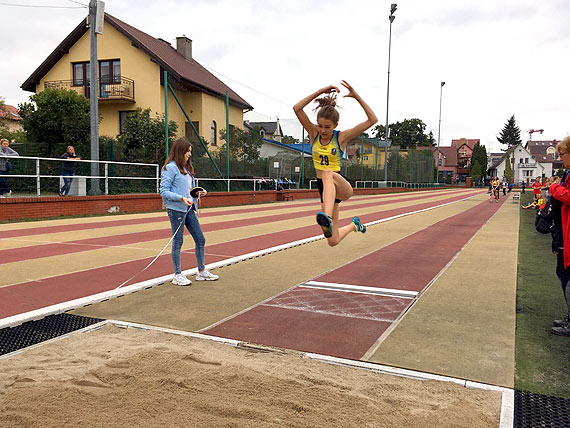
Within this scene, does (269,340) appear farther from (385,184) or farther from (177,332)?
(385,184)

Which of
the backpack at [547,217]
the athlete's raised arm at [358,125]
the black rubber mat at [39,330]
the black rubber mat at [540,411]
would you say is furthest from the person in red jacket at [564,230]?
the black rubber mat at [39,330]

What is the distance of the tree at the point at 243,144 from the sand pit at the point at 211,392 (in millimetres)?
20037

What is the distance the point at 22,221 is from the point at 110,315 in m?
10.8

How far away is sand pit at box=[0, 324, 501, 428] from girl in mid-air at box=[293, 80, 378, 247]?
1874mm

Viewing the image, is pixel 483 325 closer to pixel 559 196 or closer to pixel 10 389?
pixel 559 196

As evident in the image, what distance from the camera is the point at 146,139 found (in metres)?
21.3

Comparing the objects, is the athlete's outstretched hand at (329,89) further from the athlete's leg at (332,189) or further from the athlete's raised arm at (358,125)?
the athlete's leg at (332,189)

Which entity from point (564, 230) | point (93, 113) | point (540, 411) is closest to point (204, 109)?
point (93, 113)

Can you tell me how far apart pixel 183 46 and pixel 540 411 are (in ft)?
128

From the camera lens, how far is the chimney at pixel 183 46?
37.5 meters

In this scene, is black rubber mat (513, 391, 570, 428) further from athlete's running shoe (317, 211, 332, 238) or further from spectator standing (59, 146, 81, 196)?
spectator standing (59, 146, 81, 196)

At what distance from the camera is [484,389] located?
10.7ft

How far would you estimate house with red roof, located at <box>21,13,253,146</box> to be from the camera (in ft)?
102

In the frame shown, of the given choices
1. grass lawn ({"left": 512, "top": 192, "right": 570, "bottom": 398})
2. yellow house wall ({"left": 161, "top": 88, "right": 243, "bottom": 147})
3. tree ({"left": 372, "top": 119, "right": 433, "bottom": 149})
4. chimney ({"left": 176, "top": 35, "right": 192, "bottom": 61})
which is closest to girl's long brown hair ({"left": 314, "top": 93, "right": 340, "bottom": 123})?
grass lawn ({"left": 512, "top": 192, "right": 570, "bottom": 398})
